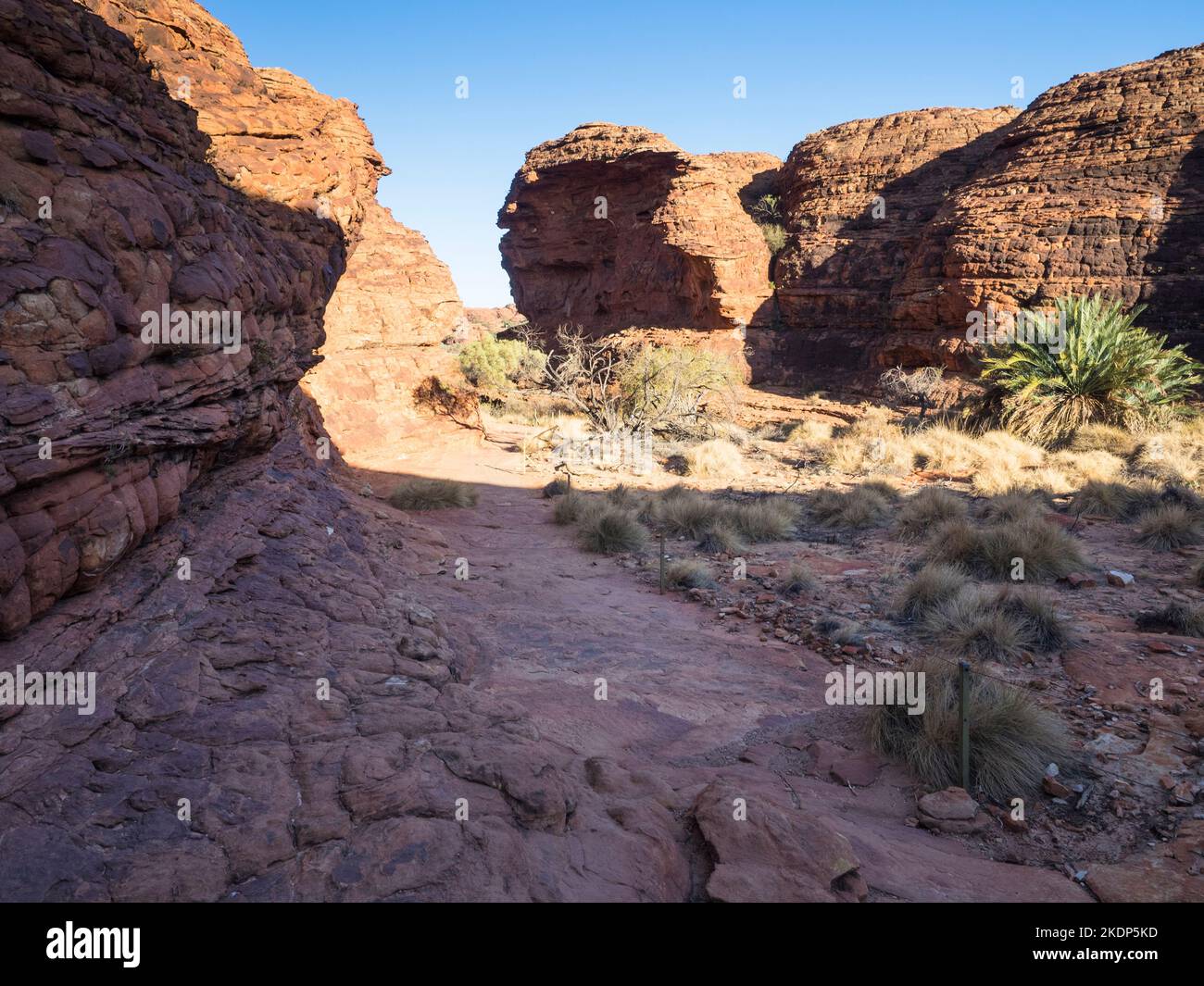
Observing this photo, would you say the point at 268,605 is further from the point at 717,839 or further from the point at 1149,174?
the point at 1149,174

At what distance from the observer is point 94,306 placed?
124 inches

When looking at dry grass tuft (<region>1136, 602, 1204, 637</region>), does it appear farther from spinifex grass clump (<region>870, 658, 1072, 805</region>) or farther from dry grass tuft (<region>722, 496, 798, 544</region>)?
dry grass tuft (<region>722, 496, 798, 544</region>)

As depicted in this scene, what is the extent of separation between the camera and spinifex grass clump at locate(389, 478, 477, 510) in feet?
32.2

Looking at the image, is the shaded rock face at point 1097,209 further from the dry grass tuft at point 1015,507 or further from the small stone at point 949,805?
the small stone at point 949,805

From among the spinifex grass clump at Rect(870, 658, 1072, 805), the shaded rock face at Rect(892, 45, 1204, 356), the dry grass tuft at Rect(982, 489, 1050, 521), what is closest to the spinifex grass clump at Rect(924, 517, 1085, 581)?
the dry grass tuft at Rect(982, 489, 1050, 521)

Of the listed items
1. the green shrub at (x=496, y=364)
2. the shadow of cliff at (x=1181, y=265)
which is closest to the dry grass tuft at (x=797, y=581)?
the shadow of cliff at (x=1181, y=265)

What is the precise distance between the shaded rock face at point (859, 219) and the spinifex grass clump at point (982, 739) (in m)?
21.4

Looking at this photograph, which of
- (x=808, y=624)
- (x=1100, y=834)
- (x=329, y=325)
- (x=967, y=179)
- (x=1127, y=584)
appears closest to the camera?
(x=1100, y=834)

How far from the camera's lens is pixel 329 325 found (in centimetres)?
1265

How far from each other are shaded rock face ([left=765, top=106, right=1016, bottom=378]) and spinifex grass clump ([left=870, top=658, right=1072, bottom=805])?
21.4 metres

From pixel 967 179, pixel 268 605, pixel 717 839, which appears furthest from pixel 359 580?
pixel 967 179

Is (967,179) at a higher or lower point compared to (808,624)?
higher

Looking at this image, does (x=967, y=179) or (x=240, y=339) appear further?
(x=967, y=179)

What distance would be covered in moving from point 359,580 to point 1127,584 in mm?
7425
